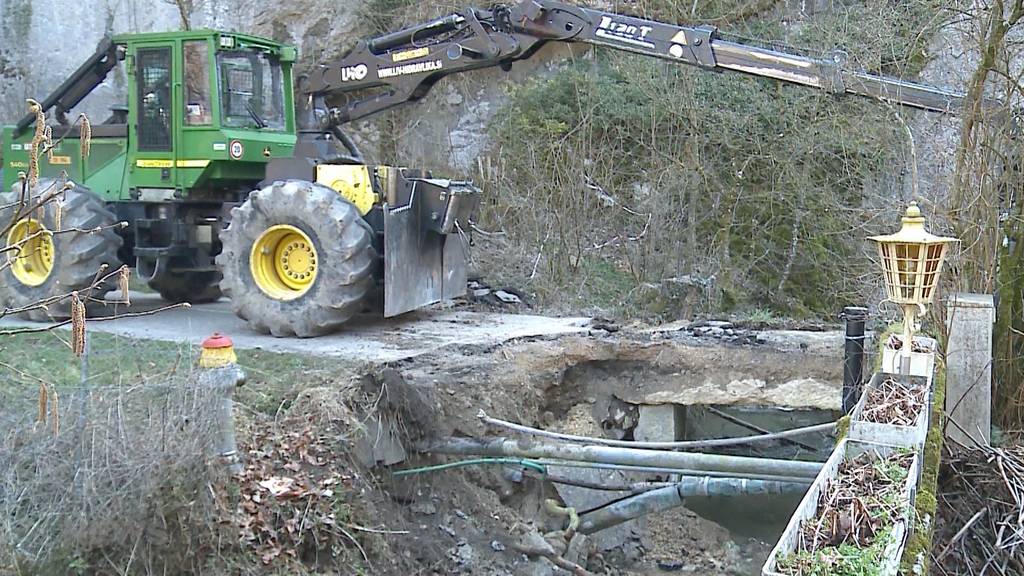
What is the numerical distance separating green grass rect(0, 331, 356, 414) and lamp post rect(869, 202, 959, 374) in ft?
11.1

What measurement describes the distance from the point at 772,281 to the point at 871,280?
349 centimetres

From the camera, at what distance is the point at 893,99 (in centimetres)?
764

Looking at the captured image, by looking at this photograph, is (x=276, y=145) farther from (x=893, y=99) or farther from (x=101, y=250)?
(x=893, y=99)

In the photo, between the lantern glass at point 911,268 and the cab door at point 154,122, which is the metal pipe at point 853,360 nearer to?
the lantern glass at point 911,268

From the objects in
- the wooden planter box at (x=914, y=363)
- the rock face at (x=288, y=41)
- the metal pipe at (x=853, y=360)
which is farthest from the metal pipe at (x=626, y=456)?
the rock face at (x=288, y=41)

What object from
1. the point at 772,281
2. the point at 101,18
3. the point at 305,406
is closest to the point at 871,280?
the point at 772,281

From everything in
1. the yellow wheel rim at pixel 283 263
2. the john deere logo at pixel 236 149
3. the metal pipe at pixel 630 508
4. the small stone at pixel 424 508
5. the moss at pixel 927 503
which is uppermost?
the john deere logo at pixel 236 149

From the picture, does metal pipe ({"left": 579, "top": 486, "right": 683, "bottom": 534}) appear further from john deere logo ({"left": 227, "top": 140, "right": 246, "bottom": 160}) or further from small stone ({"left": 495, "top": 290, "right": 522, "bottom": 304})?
john deere logo ({"left": 227, "top": 140, "right": 246, "bottom": 160})

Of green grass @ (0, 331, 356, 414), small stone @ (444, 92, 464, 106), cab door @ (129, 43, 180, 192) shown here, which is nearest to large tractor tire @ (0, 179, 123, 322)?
cab door @ (129, 43, 180, 192)

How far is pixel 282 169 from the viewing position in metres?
Answer: 8.64

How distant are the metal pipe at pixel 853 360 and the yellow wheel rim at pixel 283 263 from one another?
13.9 feet

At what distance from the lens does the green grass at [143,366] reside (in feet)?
20.0

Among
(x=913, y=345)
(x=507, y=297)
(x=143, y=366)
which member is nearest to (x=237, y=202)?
(x=507, y=297)

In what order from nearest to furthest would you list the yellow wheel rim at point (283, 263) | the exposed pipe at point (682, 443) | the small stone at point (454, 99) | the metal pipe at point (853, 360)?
the exposed pipe at point (682, 443) < the metal pipe at point (853, 360) < the yellow wheel rim at point (283, 263) < the small stone at point (454, 99)
